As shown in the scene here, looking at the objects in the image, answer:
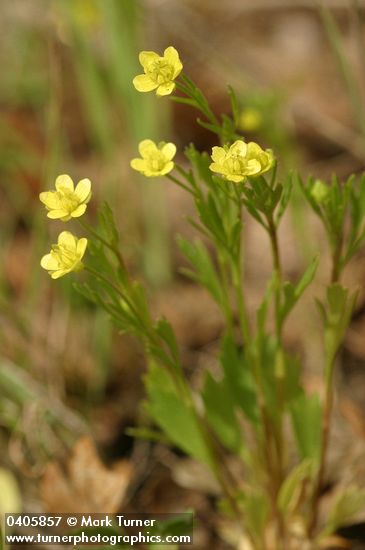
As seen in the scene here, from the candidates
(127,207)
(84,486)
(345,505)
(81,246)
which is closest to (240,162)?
(81,246)

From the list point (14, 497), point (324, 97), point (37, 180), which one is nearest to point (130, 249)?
point (37, 180)

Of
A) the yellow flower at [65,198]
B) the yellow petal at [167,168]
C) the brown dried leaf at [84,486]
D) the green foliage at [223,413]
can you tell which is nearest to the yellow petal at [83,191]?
the yellow flower at [65,198]

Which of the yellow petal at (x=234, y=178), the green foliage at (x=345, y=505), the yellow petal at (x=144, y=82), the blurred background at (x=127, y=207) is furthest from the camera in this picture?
the blurred background at (x=127, y=207)

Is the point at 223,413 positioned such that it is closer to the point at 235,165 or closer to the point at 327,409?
the point at 327,409

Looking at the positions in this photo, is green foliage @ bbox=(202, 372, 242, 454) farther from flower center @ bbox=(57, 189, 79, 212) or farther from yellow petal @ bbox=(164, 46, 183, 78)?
yellow petal @ bbox=(164, 46, 183, 78)

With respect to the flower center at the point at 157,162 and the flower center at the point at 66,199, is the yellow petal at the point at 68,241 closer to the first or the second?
the flower center at the point at 66,199

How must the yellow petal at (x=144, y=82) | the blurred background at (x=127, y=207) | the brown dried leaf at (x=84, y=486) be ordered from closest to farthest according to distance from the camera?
the yellow petal at (x=144, y=82) < the brown dried leaf at (x=84, y=486) < the blurred background at (x=127, y=207)

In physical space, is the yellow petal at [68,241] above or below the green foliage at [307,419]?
above

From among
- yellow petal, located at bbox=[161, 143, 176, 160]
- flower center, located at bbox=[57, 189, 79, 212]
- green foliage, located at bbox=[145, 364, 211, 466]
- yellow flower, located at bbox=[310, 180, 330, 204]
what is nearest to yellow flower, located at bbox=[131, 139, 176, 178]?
yellow petal, located at bbox=[161, 143, 176, 160]
